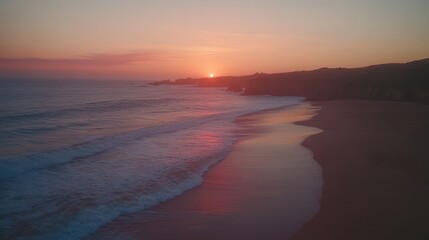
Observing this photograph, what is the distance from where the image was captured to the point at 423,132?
17453 mm

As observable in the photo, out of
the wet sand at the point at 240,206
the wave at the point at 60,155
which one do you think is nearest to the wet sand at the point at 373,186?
the wet sand at the point at 240,206

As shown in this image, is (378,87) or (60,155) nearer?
(60,155)

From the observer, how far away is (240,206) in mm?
8758

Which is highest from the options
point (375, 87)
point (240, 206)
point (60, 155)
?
point (375, 87)

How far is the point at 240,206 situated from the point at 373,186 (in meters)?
3.78

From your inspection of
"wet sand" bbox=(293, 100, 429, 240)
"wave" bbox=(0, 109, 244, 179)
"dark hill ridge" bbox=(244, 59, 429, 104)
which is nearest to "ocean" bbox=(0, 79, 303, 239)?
"wave" bbox=(0, 109, 244, 179)

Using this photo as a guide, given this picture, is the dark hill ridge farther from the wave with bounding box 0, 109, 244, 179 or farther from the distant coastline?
the wave with bounding box 0, 109, 244, 179

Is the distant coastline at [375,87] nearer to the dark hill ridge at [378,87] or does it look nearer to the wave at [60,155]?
the dark hill ridge at [378,87]

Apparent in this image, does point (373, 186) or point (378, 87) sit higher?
point (378, 87)

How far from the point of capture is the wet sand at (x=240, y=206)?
730 centimetres

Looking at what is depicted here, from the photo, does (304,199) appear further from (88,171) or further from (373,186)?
(88,171)

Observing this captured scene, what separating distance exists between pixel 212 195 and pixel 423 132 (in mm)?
13014

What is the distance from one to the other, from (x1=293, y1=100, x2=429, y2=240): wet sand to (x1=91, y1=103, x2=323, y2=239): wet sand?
45cm

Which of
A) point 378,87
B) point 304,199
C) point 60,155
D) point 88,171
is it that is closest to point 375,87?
point 378,87
